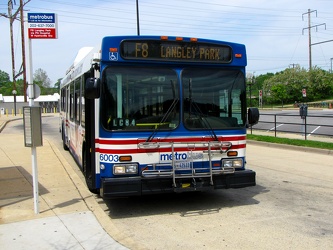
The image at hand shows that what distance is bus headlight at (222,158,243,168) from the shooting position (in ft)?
21.0

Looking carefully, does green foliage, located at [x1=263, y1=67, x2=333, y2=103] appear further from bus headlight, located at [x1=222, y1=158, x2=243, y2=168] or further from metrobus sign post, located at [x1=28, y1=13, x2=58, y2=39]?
metrobus sign post, located at [x1=28, y1=13, x2=58, y2=39]

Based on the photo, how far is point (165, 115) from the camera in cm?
611

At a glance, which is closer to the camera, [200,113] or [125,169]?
[125,169]

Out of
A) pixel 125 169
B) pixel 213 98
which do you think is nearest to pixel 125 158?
pixel 125 169

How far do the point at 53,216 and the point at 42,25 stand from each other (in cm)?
300

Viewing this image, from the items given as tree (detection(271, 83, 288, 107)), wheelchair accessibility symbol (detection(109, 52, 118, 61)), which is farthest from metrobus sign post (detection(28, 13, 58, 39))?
tree (detection(271, 83, 288, 107))

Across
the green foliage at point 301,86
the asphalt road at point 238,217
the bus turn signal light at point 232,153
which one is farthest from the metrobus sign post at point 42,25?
the green foliage at point 301,86

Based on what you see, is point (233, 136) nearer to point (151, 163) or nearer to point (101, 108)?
point (151, 163)

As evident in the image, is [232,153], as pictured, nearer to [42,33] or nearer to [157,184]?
[157,184]

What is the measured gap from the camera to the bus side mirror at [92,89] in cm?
562

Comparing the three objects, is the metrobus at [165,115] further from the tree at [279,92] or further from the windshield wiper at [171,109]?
the tree at [279,92]

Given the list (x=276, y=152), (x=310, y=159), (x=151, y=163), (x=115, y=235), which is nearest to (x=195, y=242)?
(x=115, y=235)

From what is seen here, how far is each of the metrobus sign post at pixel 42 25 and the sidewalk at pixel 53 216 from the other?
2.82 metres

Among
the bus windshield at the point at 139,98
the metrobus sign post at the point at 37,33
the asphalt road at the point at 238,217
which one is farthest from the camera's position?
the bus windshield at the point at 139,98
